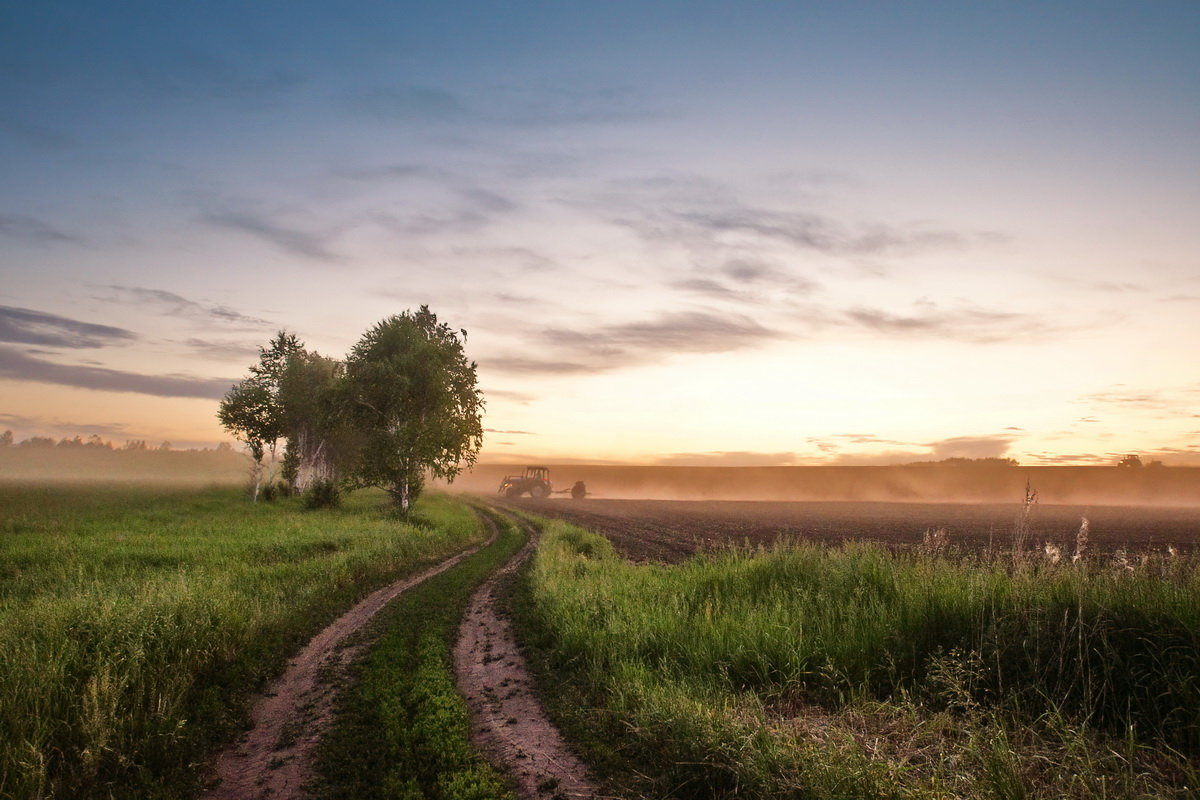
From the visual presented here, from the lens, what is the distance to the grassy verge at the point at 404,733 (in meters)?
5.58

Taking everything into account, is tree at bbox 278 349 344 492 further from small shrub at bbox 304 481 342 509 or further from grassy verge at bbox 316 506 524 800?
grassy verge at bbox 316 506 524 800

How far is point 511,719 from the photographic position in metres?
7.36

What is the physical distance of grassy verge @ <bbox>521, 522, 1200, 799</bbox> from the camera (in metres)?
5.13

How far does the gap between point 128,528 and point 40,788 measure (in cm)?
2309

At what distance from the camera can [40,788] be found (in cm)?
516

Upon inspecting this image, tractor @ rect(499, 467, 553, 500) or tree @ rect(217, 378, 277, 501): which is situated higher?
tree @ rect(217, 378, 277, 501)

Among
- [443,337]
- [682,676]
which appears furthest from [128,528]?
[682,676]

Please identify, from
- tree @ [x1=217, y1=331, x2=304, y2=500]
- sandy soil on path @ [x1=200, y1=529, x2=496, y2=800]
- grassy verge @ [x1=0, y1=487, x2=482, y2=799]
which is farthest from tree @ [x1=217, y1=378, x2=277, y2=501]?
sandy soil on path @ [x1=200, y1=529, x2=496, y2=800]

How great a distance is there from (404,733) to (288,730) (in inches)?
60.6

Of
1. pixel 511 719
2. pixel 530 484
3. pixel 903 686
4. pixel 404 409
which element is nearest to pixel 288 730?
pixel 511 719

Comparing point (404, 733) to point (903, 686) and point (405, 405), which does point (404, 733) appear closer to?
point (903, 686)

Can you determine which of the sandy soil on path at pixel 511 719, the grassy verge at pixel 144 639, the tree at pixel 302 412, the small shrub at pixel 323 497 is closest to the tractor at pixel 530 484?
the tree at pixel 302 412

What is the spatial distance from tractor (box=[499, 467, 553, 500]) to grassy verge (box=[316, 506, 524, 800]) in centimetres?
6862

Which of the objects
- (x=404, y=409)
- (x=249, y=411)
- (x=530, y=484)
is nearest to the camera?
(x=404, y=409)
